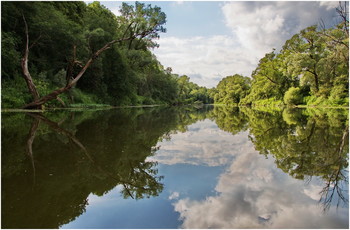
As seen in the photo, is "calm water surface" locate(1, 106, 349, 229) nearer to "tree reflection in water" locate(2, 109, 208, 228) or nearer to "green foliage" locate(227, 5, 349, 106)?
"tree reflection in water" locate(2, 109, 208, 228)

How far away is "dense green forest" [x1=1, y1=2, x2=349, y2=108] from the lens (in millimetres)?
16062

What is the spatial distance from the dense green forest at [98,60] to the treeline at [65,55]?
5cm

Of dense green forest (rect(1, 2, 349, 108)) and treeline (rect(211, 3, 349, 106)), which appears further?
treeline (rect(211, 3, 349, 106))

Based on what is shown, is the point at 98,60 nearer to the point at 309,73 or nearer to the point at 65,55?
the point at 65,55

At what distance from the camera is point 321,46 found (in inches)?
1415

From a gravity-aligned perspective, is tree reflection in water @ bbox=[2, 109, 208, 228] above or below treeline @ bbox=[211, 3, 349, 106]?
below

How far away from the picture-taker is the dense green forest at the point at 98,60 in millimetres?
16062

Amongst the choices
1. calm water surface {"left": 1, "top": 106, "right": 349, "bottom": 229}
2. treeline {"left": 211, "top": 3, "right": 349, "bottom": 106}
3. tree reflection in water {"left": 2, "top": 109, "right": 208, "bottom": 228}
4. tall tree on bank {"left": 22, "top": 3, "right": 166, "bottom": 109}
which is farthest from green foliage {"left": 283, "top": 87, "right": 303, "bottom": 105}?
tree reflection in water {"left": 2, "top": 109, "right": 208, "bottom": 228}

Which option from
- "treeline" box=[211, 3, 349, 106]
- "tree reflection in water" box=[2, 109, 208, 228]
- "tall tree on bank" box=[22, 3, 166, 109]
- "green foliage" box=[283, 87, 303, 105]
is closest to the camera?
"tree reflection in water" box=[2, 109, 208, 228]

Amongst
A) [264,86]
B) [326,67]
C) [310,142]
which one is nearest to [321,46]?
[326,67]

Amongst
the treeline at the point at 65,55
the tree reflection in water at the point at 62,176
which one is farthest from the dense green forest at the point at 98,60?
the tree reflection in water at the point at 62,176

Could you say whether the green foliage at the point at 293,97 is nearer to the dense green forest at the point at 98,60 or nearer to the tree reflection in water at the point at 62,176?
the dense green forest at the point at 98,60

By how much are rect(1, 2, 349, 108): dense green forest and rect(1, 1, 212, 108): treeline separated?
0.17 ft

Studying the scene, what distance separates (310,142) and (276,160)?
86.2 inches
